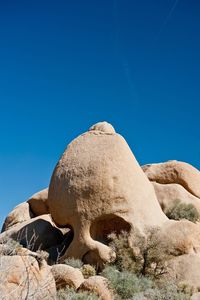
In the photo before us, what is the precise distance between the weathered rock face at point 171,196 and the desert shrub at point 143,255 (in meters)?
6.30

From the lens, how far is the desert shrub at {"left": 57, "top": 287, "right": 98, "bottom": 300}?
1174cm

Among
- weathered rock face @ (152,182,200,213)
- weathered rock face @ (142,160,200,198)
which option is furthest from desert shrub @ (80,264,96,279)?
weathered rock face @ (142,160,200,198)

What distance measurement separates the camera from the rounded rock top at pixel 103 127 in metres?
21.1

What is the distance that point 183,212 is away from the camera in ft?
72.1

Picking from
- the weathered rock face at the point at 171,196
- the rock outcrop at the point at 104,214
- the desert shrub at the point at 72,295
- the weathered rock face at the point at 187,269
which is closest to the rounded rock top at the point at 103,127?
the rock outcrop at the point at 104,214

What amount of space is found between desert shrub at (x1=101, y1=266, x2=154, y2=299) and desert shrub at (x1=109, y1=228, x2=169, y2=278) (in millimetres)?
922

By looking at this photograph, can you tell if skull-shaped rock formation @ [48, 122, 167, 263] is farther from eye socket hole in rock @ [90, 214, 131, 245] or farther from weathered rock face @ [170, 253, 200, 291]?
weathered rock face @ [170, 253, 200, 291]

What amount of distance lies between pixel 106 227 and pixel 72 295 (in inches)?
258

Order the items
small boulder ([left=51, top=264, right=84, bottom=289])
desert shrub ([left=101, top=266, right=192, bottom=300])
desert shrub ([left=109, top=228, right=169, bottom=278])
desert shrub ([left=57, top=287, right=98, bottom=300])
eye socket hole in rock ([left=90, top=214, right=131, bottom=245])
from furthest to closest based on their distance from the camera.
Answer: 1. eye socket hole in rock ([left=90, top=214, right=131, bottom=245])
2. desert shrub ([left=109, top=228, right=169, bottom=278])
3. small boulder ([left=51, top=264, right=84, bottom=289])
4. desert shrub ([left=101, top=266, right=192, bottom=300])
5. desert shrub ([left=57, top=287, right=98, bottom=300])

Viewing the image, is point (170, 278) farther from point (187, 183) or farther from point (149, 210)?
point (187, 183)

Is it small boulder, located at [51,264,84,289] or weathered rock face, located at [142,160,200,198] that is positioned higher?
weathered rock face, located at [142,160,200,198]

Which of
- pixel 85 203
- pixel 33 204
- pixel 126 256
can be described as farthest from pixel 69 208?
pixel 33 204

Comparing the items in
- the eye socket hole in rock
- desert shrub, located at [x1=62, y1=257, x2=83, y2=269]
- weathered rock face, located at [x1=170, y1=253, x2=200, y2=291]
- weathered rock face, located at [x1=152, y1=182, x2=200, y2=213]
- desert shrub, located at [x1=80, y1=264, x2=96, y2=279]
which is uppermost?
weathered rock face, located at [x1=152, y1=182, x2=200, y2=213]

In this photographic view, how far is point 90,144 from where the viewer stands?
65.6 feet
